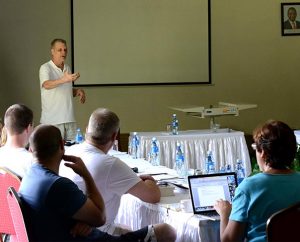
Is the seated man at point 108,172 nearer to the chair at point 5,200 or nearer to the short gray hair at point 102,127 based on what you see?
the short gray hair at point 102,127

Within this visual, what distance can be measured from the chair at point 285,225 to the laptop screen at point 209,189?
1.89ft

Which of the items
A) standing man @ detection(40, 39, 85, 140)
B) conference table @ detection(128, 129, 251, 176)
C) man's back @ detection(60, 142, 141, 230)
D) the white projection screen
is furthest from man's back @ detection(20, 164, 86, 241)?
the white projection screen

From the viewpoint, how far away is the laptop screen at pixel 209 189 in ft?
8.34

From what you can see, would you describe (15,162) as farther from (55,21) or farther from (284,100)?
(284,100)

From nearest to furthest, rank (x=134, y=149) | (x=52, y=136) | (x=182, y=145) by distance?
(x=52, y=136), (x=134, y=149), (x=182, y=145)

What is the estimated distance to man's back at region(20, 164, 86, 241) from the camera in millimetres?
2248

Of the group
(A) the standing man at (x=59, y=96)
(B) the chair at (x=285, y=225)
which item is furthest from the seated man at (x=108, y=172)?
(A) the standing man at (x=59, y=96)

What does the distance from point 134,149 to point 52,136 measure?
2486mm

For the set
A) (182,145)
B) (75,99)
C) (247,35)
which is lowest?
(182,145)

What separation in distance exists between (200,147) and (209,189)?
127 inches

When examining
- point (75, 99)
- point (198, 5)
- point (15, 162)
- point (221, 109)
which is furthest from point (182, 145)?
point (15, 162)

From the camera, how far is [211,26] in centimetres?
730

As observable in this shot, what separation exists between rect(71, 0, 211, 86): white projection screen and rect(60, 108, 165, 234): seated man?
13.6ft

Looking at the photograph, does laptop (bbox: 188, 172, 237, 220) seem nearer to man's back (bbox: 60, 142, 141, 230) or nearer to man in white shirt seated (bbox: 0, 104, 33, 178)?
man's back (bbox: 60, 142, 141, 230)
